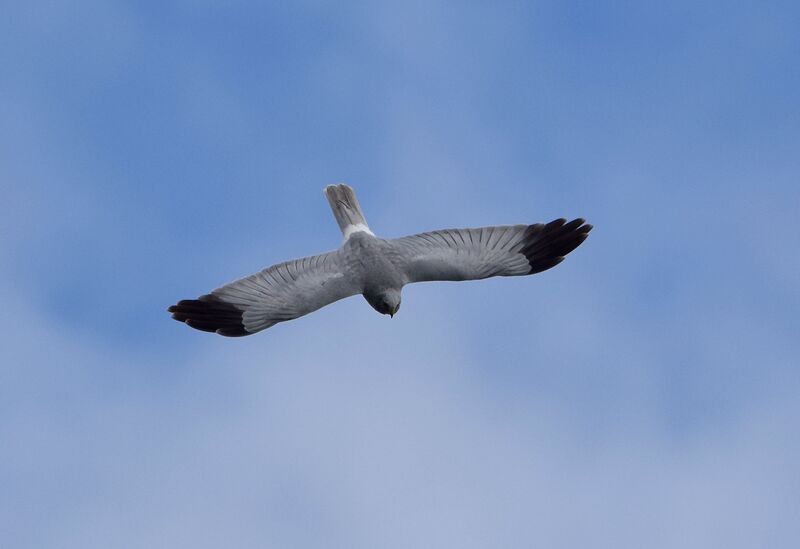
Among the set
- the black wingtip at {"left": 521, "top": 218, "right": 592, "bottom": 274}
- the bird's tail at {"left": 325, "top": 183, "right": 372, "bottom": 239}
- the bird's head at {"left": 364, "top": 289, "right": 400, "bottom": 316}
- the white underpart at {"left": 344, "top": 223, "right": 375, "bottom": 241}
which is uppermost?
the bird's tail at {"left": 325, "top": 183, "right": 372, "bottom": 239}

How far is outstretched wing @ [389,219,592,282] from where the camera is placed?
21891 millimetres

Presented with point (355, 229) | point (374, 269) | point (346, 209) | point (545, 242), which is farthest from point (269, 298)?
point (545, 242)

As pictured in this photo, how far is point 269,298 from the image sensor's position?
71.4 ft

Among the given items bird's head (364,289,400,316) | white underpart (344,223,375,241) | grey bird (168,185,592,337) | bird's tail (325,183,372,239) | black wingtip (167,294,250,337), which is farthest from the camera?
bird's tail (325,183,372,239)

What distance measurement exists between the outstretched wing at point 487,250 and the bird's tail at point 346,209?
3.00 ft

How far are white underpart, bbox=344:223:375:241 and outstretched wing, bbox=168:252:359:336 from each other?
471mm

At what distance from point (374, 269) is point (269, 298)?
5.76 feet

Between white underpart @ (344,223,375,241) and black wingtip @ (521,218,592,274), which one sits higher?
white underpart @ (344,223,375,241)

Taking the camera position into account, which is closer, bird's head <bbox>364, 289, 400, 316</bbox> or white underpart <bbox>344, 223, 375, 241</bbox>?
bird's head <bbox>364, 289, 400, 316</bbox>

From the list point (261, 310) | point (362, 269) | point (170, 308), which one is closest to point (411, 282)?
point (362, 269)

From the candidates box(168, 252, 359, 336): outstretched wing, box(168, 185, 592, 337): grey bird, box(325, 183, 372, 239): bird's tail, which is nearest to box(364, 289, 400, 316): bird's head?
box(168, 185, 592, 337): grey bird

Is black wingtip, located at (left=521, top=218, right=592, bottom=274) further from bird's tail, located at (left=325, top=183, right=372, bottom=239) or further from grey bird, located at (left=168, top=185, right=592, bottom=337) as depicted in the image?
bird's tail, located at (left=325, top=183, right=372, bottom=239)

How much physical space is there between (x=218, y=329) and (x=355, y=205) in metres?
3.15

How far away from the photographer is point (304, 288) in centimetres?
2162
